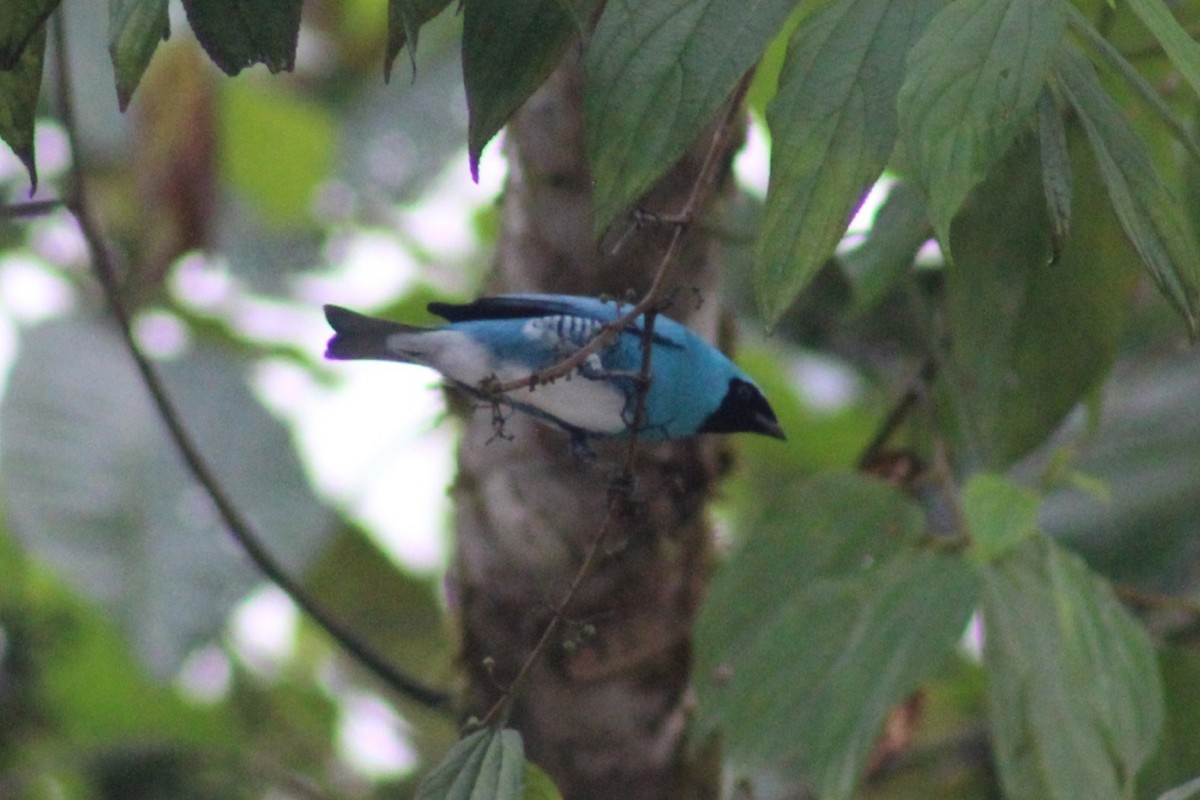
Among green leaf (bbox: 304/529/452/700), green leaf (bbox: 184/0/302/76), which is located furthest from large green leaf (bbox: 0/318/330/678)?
green leaf (bbox: 184/0/302/76)

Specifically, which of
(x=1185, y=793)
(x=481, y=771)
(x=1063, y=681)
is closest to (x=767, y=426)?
(x=1063, y=681)

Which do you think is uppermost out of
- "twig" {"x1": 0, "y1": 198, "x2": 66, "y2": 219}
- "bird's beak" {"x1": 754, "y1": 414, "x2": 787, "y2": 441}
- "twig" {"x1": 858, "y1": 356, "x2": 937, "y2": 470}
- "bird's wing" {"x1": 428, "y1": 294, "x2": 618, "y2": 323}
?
"twig" {"x1": 0, "y1": 198, "x2": 66, "y2": 219}

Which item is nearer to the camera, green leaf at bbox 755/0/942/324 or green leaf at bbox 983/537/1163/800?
green leaf at bbox 755/0/942/324

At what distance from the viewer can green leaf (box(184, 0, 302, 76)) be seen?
1.15 metres

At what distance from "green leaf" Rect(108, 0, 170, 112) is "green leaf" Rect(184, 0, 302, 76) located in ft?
0.15

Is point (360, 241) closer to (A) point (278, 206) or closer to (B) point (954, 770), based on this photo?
(A) point (278, 206)

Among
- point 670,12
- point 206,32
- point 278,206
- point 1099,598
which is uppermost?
point 278,206

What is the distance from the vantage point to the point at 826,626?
2090 millimetres

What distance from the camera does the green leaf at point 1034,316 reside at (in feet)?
6.80

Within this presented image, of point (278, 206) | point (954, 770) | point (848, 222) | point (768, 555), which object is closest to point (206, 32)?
point (848, 222)

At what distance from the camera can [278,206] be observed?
4.53 metres

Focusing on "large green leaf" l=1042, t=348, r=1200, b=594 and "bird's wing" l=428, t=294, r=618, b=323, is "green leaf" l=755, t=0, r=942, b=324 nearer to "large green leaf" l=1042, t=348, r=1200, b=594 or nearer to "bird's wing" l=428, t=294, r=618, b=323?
"bird's wing" l=428, t=294, r=618, b=323

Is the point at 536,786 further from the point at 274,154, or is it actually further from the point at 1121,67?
the point at 274,154

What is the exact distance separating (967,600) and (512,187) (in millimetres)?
905
